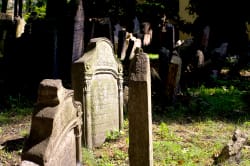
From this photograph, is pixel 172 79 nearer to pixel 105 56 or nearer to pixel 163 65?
pixel 163 65

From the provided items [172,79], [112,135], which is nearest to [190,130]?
[112,135]

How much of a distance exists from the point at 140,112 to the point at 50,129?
1132 millimetres

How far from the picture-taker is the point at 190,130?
8.34 m

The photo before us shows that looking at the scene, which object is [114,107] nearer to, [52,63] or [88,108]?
[88,108]

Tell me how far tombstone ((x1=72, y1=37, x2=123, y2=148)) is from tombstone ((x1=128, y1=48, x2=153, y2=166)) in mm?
1813

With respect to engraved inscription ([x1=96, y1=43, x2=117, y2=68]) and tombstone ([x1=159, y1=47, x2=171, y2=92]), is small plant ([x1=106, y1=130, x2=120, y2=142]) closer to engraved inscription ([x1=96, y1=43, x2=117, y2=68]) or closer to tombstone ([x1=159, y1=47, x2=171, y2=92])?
engraved inscription ([x1=96, y1=43, x2=117, y2=68])

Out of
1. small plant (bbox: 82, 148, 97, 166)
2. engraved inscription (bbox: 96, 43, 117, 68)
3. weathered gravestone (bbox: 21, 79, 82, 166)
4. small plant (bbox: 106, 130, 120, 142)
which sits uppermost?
engraved inscription (bbox: 96, 43, 117, 68)

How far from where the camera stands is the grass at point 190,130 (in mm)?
6566

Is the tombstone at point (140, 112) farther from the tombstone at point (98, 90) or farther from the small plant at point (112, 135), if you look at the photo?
the small plant at point (112, 135)

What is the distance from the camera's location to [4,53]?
1340 cm

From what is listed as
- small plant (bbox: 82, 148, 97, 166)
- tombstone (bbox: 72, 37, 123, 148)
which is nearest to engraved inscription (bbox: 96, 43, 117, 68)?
tombstone (bbox: 72, 37, 123, 148)

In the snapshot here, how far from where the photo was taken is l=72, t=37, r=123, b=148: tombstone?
683 centimetres

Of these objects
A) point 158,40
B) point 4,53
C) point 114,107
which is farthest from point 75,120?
point 158,40

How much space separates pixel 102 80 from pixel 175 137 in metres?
1.67
